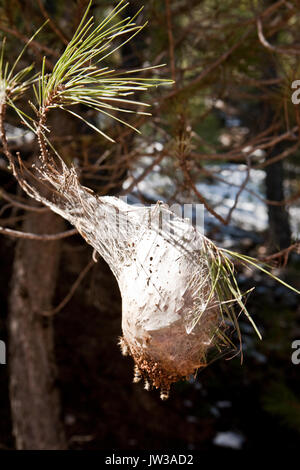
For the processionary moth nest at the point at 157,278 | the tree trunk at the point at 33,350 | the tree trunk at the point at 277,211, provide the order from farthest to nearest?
the tree trunk at the point at 277,211 < the tree trunk at the point at 33,350 < the processionary moth nest at the point at 157,278

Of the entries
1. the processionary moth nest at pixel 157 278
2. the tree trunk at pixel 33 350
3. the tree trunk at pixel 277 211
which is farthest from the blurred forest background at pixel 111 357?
the processionary moth nest at pixel 157 278

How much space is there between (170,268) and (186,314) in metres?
0.07

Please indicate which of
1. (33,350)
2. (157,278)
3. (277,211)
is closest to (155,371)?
(157,278)

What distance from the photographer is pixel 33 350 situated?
2070 millimetres

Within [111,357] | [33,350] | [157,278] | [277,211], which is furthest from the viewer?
[277,211]

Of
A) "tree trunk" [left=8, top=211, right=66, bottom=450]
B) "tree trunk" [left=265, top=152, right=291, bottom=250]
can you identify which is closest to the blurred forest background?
"tree trunk" [left=8, top=211, right=66, bottom=450]

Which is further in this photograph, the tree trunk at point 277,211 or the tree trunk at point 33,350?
the tree trunk at point 277,211

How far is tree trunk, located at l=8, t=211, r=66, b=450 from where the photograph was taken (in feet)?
6.63

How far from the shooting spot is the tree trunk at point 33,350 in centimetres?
202

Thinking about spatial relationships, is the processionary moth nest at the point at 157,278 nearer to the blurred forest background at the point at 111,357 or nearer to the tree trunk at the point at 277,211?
the blurred forest background at the point at 111,357

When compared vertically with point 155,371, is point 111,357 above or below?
below

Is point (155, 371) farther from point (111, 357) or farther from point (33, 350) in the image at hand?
point (111, 357)

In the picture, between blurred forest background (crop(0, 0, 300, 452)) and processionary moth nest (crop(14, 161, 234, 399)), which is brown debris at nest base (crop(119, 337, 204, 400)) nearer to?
processionary moth nest (crop(14, 161, 234, 399))

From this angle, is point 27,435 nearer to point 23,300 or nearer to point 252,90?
point 23,300
